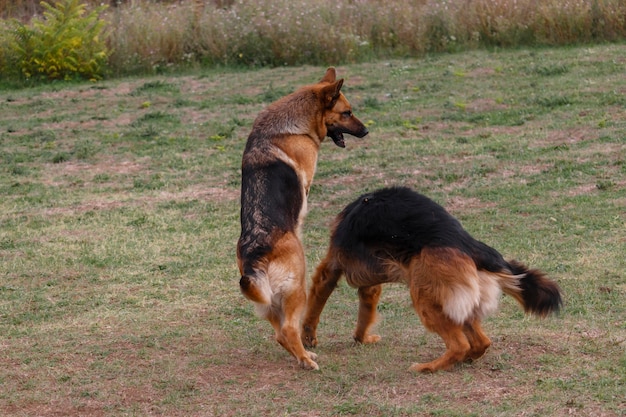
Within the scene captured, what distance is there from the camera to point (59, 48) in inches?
647

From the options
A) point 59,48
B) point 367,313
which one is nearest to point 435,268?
point 367,313

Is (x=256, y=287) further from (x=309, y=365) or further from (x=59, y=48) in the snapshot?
(x=59, y=48)

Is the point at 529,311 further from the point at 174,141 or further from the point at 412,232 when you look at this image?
the point at 174,141

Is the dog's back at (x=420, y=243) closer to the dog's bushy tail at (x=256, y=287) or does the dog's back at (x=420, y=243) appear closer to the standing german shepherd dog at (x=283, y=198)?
the standing german shepherd dog at (x=283, y=198)

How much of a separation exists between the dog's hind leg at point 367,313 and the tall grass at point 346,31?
35.3 feet

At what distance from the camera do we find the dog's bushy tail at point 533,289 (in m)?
5.57

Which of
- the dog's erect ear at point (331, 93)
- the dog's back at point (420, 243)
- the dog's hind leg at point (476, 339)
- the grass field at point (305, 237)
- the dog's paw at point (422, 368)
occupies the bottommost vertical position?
the grass field at point (305, 237)

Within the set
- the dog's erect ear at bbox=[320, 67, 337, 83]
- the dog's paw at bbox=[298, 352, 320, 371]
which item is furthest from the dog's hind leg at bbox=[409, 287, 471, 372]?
the dog's erect ear at bbox=[320, 67, 337, 83]

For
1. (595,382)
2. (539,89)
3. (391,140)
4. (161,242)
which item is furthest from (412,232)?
(539,89)

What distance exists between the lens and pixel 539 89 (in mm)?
13555

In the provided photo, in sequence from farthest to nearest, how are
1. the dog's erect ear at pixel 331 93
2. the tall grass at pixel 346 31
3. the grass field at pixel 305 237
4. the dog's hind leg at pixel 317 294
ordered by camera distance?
the tall grass at pixel 346 31, the dog's erect ear at pixel 331 93, the dog's hind leg at pixel 317 294, the grass field at pixel 305 237

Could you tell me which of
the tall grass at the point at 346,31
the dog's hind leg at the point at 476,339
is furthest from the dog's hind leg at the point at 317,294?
the tall grass at the point at 346,31

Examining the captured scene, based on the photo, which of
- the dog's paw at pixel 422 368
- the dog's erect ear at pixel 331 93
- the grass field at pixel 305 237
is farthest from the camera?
the dog's erect ear at pixel 331 93

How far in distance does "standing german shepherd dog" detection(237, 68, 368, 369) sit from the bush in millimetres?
10509
